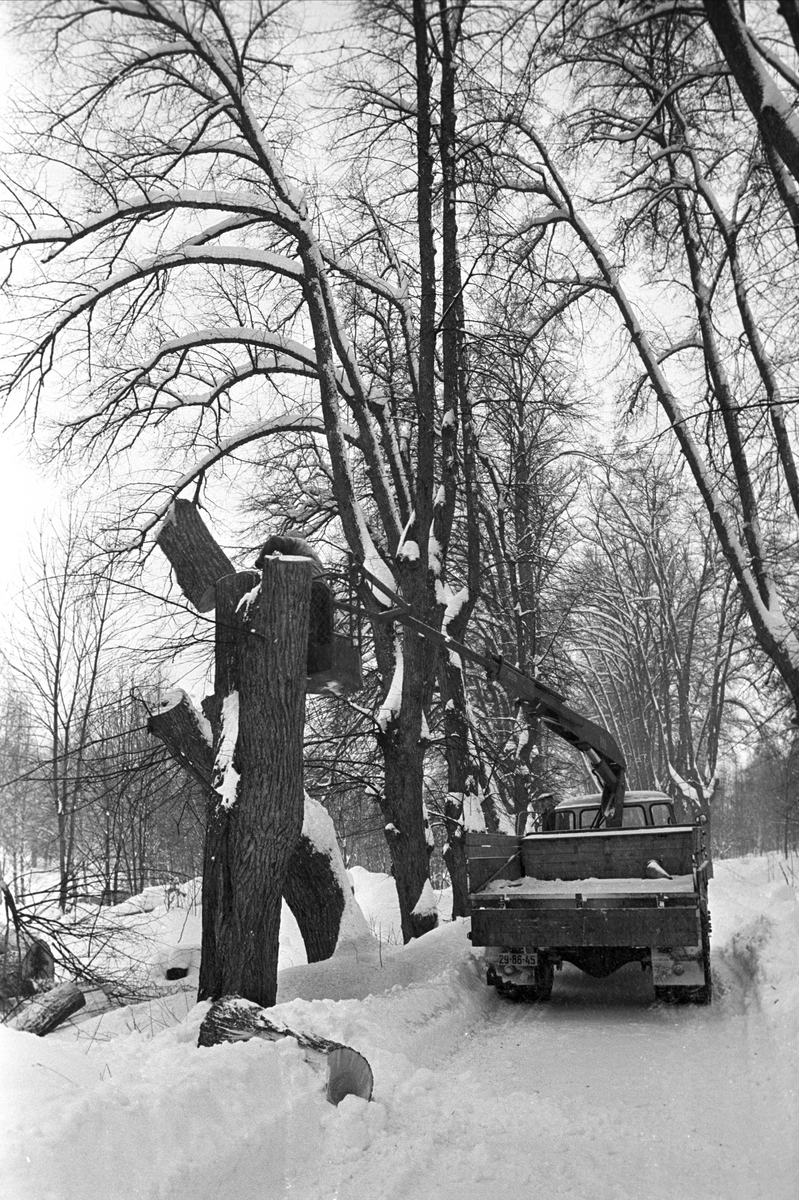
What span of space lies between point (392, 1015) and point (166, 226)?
317 inches

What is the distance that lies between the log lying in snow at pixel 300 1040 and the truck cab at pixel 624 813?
6.23m

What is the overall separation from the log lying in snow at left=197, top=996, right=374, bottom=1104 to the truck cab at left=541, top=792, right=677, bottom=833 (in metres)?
6.23

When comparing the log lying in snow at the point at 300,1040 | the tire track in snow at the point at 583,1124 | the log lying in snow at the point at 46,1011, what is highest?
the log lying in snow at the point at 300,1040

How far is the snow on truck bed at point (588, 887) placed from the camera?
24.3 feet

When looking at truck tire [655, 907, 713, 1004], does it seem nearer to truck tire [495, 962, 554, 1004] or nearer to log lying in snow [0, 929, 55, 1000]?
truck tire [495, 962, 554, 1004]

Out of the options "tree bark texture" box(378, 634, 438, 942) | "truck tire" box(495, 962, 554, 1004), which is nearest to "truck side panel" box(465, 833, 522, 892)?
"truck tire" box(495, 962, 554, 1004)

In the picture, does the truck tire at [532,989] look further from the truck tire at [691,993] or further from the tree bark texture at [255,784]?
the tree bark texture at [255,784]

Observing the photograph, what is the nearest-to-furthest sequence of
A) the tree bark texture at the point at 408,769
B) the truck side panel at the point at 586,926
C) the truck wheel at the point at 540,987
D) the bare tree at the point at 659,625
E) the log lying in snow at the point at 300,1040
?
the log lying in snow at the point at 300,1040 → the truck side panel at the point at 586,926 → the truck wheel at the point at 540,987 → the tree bark texture at the point at 408,769 → the bare tree at the point at 659,625

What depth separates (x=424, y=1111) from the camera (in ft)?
14.8

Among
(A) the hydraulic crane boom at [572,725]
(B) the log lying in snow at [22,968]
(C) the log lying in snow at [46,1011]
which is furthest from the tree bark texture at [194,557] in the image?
(C) the log lying in snow at [46,1011]

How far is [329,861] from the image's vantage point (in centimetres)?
849

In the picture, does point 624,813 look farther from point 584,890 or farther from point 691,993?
point 691,993

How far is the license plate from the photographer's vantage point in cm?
772

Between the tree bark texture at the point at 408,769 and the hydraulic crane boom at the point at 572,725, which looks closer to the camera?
the hydraulic crane boom at the point at 572,725
